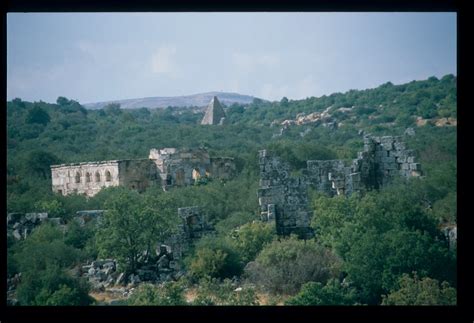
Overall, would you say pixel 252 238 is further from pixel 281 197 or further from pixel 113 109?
pixel 113 109

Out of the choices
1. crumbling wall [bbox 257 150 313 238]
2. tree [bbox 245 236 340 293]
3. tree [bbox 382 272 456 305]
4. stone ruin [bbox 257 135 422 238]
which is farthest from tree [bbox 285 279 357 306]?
stone ruin [bbox 257 135 422 238]

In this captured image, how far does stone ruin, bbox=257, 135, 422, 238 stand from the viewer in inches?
569

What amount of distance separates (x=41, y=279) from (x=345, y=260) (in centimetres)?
396

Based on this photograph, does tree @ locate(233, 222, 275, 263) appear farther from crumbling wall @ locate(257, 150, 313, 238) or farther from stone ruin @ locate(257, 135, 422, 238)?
stone ruin @ locate(257, 135, 422, 238)

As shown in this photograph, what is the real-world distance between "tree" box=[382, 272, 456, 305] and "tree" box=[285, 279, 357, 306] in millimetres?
444

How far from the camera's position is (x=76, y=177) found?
22016mm

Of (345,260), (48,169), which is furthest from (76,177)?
(345,260)

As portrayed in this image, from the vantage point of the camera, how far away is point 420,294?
32.0 feet

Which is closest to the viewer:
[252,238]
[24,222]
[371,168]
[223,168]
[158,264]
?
[158,264]

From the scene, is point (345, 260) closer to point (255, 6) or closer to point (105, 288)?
point (105, 288)

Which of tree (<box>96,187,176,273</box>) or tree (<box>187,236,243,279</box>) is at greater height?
tree (<box>96,187,176,273</box>)

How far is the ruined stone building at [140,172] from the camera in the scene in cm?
2164

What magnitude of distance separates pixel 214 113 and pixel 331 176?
20679mm
